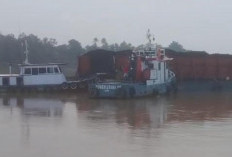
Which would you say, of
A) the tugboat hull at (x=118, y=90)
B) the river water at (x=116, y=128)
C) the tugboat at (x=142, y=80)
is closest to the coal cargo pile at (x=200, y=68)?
the tugboat at (x=142, y=80)

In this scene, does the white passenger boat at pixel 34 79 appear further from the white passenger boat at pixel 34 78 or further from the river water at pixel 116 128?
the river water at pixel 116 128

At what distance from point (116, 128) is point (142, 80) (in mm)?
10787

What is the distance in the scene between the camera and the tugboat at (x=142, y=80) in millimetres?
23547

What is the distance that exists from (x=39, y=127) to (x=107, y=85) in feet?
29.1

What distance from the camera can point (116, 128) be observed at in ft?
47.6

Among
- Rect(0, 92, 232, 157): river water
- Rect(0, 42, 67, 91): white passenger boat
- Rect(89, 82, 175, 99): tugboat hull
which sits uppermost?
Rect(0, 42, 67, 91): white passenger boat

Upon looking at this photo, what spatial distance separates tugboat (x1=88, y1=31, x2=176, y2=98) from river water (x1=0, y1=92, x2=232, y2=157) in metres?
0.78

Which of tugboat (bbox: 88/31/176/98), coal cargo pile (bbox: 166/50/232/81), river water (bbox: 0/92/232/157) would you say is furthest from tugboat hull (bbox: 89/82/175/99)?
coal cargo pile (bbox: 166/50/232/81)

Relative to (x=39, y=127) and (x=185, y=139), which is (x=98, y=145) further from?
(x=39, y=127)

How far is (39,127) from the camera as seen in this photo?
14.9 meters

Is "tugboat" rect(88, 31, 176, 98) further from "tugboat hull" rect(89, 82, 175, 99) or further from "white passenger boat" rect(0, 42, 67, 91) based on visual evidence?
"white passenger boat" rect(0, 42, 67, 91)

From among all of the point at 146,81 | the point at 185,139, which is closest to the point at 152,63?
the point at 146,81

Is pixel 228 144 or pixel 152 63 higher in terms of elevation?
pixel 152 63

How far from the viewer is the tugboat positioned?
77.3 feet
